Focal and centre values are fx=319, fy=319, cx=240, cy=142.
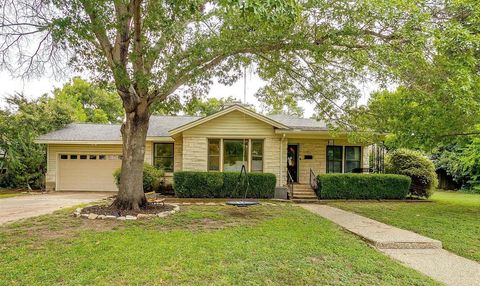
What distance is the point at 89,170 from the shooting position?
669 inches

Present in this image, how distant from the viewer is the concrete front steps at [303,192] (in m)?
14.0

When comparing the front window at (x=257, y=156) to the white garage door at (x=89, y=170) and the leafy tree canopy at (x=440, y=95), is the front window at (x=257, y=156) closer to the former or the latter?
the leafy tree canopy at (x=440, y=95)

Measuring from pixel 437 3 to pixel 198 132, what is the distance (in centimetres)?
993

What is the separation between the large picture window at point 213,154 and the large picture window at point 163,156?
270 cm

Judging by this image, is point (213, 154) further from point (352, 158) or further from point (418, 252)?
point (418, 252)

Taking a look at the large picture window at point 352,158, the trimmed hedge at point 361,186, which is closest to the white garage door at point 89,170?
the trimmed hedge at point 361,186

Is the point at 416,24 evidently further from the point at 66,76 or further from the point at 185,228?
the point at 66,76

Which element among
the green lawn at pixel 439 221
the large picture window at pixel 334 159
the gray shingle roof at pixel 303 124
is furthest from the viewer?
the large picture window at pixel 334 159

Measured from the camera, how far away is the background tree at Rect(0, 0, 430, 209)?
277 inches

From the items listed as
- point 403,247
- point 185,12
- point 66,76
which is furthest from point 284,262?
point 66,76

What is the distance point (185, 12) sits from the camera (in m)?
6.92

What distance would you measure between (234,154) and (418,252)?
31.4ft

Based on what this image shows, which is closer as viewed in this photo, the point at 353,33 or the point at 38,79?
the point at 353,33

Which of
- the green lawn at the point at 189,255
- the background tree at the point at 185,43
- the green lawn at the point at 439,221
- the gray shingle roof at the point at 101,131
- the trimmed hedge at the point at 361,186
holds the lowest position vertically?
the green lawn at the point at 439,221
